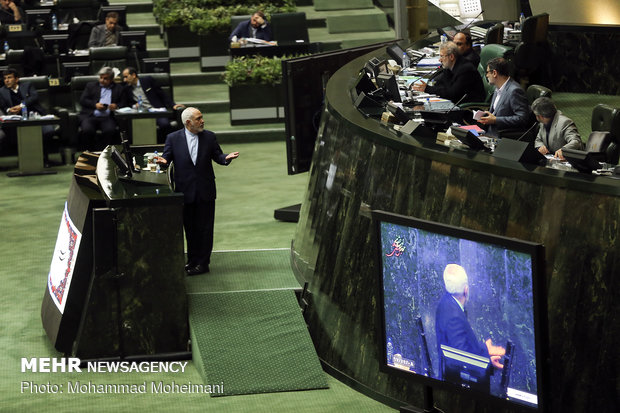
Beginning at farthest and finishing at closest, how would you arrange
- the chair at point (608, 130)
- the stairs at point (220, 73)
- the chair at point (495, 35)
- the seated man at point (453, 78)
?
the stairs at point (220, 73), the chair at point (495, 35), the seated man at point (453, 78), the chair at point (608, 130)

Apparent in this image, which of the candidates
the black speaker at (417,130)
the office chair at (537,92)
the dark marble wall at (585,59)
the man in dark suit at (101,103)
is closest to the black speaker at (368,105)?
the black speaker at (417,130)

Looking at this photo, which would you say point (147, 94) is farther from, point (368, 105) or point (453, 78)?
point (368, 105)

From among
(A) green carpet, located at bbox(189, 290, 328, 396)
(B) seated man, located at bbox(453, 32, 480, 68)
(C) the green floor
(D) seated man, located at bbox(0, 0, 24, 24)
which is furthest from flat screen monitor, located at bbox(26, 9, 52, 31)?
(A) green carpet, located at bbox(189, 290, 328, 396)

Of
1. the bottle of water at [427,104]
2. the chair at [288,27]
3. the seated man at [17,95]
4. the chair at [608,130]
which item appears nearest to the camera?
the chair at [608,130]

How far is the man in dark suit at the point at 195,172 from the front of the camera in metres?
8.05

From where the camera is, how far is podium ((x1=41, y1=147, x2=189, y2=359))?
7176 millimetres

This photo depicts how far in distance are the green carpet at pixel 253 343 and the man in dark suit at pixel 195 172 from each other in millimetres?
706

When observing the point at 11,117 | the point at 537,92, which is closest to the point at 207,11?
the point at 11,117

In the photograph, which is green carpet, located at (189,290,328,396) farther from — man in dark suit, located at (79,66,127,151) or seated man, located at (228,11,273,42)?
seated man, located at (228,11,273,42)

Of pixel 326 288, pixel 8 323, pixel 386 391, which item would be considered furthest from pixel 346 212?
pixel 8 323

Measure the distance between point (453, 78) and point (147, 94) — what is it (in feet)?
16.2

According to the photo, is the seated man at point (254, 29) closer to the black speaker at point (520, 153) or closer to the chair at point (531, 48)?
→ the chair at point (531, 48)

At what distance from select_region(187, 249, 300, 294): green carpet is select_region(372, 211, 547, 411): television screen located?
2758mm

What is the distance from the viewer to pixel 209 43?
53.8ft
